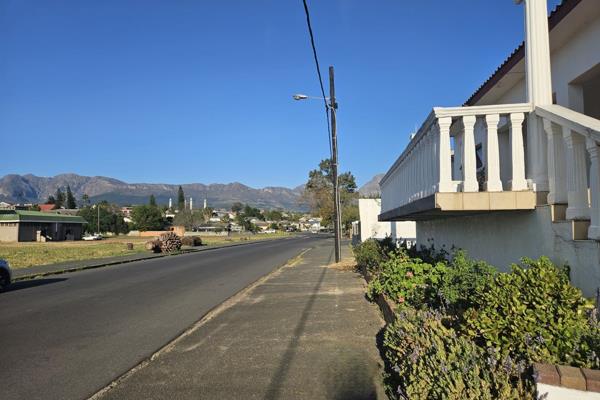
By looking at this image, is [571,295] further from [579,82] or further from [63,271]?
[63,271]

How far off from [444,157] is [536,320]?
9.23ft

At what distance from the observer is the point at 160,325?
29.6 ft

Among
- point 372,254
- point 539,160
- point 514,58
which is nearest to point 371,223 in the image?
point 372,254

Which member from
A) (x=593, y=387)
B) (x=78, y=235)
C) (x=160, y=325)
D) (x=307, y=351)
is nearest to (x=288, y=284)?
(x=160, y=325)

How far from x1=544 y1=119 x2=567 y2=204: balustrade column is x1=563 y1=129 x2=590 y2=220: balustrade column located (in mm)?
245

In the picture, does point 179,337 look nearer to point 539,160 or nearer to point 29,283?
point 539,160

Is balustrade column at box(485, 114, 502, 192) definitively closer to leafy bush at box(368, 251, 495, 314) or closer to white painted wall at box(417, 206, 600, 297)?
white painted wall at box(417, 206, 600, 297)

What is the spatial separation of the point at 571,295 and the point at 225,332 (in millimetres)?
5290

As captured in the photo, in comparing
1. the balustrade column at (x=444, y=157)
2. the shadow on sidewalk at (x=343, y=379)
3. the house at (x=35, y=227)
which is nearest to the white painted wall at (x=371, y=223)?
the balustrade column at (x=444, y=157)

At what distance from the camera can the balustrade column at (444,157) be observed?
20.7 feet

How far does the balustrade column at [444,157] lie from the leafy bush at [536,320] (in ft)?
6.44

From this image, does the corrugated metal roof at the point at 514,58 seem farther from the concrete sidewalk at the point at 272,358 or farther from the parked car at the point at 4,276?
the parked car at the point at 4,276

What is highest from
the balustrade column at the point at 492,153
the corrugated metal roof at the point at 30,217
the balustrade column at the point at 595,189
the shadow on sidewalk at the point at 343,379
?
the corrugated metal roof at the point at 30,217

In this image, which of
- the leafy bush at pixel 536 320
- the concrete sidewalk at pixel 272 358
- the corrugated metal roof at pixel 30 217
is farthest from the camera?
the corrugated metal roof at pixel 30 217
